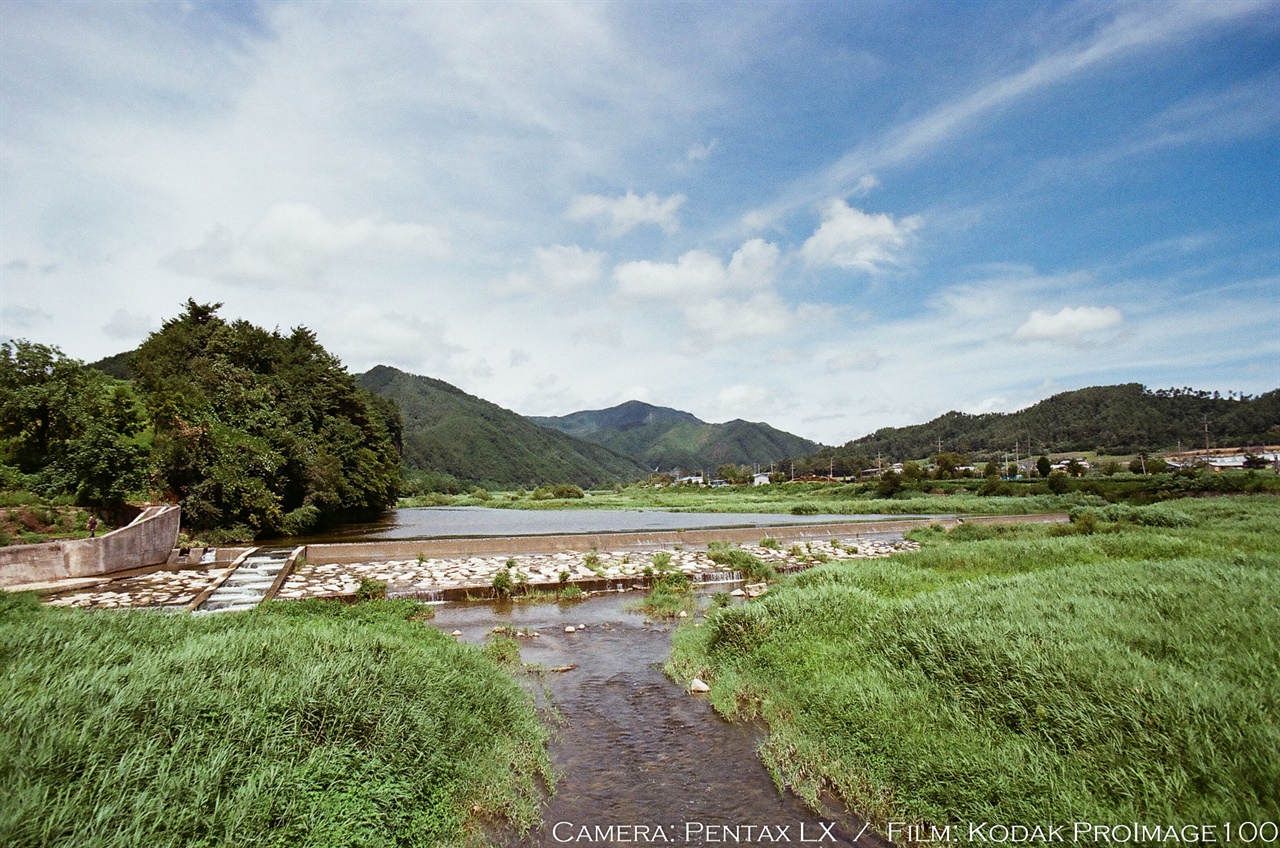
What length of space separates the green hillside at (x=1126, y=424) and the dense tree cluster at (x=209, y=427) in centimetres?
14790

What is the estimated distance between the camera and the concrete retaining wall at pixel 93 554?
1723 cm

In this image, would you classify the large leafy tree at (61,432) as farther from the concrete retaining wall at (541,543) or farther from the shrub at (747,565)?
the shrub at (747,565)

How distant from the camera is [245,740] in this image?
4.72 metres

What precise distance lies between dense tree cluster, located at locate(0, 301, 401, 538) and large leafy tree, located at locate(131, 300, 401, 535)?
7 centimetres

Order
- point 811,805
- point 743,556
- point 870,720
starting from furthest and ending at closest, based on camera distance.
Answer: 1. point 743,556
2. point 870,720
3. point 811,805

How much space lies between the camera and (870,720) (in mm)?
7039

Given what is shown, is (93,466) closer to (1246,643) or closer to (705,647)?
(705,647)

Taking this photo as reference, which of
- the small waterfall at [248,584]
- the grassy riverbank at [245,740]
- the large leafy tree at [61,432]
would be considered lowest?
the small waterfall at [248,584]

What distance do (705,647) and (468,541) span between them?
56.7 feet

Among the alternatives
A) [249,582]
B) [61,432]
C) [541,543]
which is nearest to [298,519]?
[61,432]

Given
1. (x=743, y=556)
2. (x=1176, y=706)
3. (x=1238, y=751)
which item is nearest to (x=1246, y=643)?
(x=1176, y=706)

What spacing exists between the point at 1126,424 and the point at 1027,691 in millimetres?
194714

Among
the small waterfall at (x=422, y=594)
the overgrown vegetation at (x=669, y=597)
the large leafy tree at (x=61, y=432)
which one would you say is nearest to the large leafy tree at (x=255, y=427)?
the large leafy tree at (x=61, y=432)

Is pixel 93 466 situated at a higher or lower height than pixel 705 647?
higher
